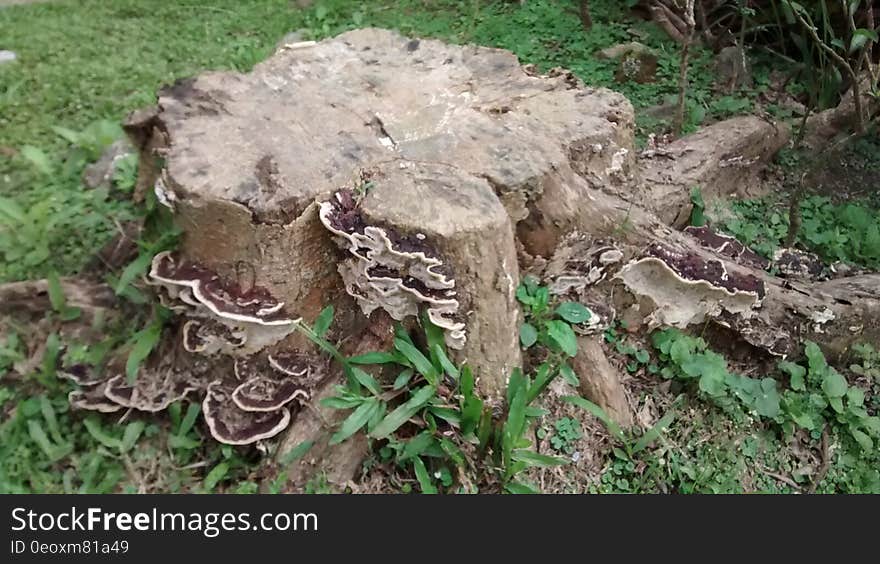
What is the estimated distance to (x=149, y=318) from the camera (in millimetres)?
2986

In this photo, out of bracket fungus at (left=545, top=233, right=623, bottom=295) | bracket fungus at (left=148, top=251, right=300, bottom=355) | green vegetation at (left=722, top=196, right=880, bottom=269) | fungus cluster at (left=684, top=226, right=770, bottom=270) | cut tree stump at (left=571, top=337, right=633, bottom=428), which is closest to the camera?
bracket fungus at (left=148, top=251, right=300, bottom=355)

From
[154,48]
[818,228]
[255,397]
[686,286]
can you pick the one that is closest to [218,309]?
[255,397]

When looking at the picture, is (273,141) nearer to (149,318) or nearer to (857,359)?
(149,318)

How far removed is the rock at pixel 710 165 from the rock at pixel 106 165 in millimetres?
2506

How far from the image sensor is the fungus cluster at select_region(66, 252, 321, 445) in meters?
2.60

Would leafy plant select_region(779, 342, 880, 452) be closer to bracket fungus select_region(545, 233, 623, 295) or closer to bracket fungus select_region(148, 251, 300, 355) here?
bracket fungus select_region(545, 233, 623, 295)

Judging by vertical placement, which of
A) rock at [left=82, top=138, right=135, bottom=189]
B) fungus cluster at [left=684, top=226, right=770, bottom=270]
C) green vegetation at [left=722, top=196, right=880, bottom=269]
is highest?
rock at [left=82, top=138, right=135, bottom=189]

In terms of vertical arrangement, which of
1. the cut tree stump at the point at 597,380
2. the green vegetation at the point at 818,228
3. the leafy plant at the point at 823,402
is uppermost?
the cut tree stump at the point at 597,380

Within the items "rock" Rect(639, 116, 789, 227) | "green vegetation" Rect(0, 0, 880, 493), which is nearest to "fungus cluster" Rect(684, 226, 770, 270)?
"rock" Rect(639, 116, 789, 227)

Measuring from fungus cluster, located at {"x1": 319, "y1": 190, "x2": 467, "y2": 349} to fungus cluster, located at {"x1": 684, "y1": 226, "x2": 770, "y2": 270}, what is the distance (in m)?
1.45

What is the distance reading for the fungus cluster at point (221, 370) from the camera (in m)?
2.60

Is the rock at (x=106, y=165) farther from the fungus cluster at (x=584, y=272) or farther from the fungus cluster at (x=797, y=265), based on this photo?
the fungus cluster at (x=797, y=265)

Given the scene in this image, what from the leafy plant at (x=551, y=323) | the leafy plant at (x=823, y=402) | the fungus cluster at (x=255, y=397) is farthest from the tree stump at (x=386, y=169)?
the leafy plant at (x=823, y=402)
